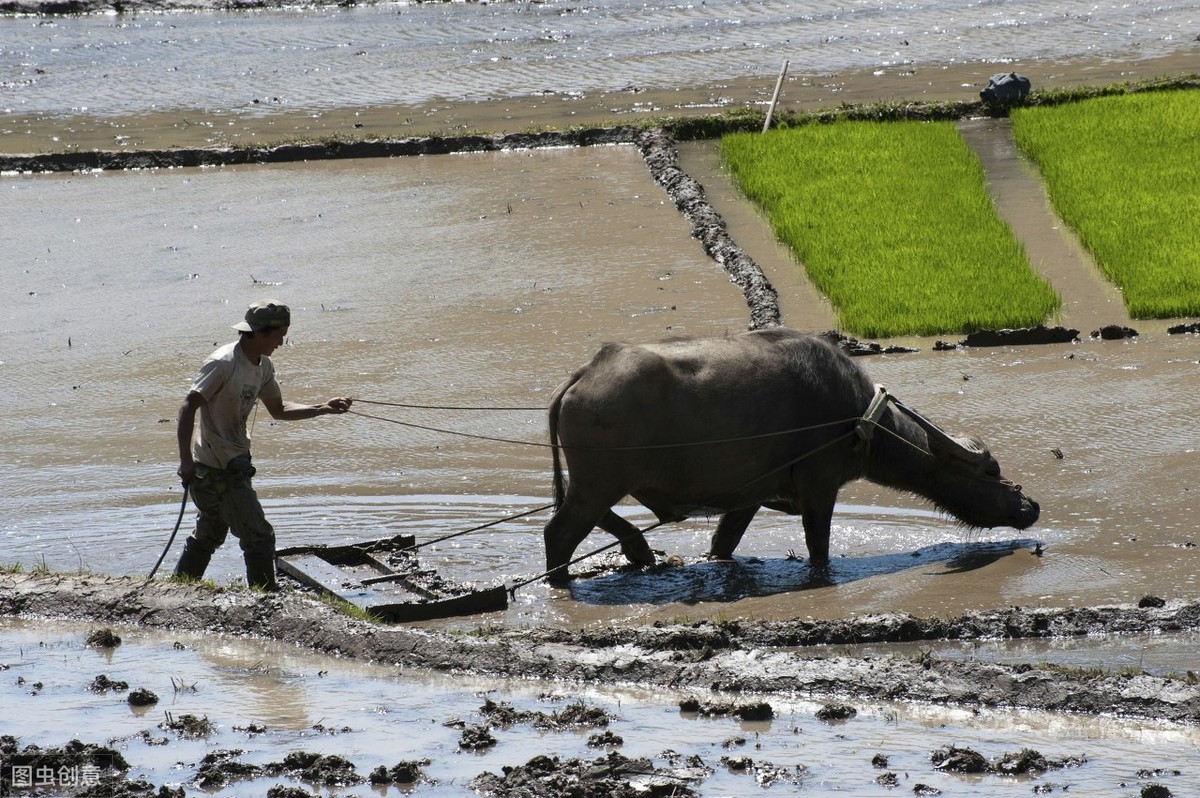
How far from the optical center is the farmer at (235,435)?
21.2 ft

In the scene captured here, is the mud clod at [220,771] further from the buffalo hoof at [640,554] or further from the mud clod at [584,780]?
the buffalo hoof at [640,554]

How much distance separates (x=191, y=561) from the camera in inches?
271

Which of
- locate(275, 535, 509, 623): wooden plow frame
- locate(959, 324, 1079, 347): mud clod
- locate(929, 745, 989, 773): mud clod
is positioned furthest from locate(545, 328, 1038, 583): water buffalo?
locate(959, 324, 1079, 347): mud clod

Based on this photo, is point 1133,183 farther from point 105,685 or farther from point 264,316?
point 105,685

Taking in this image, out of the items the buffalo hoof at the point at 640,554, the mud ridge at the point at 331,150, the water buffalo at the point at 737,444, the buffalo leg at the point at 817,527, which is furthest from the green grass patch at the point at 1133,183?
the buffalo hoof at the point at 640,554

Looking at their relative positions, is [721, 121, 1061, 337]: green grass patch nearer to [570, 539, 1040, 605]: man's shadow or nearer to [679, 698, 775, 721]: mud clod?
[570, 539, 1040, 605]: man's shadow

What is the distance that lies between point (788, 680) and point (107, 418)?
566 cm

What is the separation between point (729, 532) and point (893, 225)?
5.96m

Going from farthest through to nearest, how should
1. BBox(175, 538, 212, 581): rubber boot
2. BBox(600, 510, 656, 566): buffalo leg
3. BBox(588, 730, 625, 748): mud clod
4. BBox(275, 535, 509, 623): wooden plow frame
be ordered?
BBox(600, 510, 656, 566): buffalo leg, BBox(175, 538, 212, 581): rubber boot, BBox(275, 535, 509, 623): wooden plow frame, BBox(588, 730, 625, 748): mud clod

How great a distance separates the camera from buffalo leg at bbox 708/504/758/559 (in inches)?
294

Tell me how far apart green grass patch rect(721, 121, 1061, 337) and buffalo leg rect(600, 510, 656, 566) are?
143 inches

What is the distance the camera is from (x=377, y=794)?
4.65 metres

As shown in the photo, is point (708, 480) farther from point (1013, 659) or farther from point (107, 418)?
point (107, 418)

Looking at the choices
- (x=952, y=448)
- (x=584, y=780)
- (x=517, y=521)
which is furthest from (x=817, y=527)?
(x=584, y=780)
